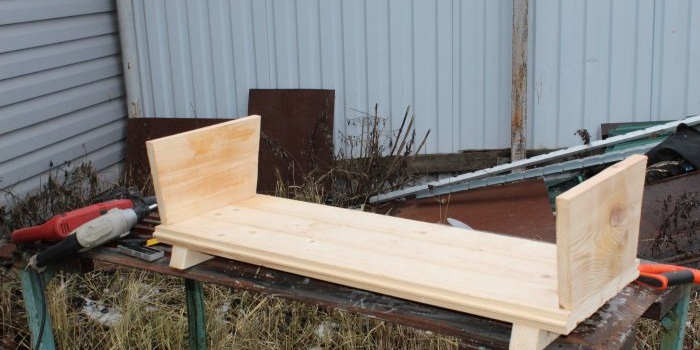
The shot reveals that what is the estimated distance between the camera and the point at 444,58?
17.4ft

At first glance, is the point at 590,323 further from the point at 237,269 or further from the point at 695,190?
the point at 695,190

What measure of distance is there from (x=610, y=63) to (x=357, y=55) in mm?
1638

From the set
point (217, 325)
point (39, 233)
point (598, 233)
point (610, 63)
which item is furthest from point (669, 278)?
point (610, 63)

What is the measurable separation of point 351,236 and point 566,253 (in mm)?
788

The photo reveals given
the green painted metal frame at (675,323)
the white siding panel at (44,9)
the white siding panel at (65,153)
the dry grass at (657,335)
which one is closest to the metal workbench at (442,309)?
the green painted metal frame at (675,323)

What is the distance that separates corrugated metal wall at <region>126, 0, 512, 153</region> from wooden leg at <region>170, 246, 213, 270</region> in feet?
10.1

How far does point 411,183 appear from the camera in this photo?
5430 millimetres

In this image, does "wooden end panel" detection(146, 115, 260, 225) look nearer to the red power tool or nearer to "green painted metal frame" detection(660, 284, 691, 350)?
the red power tool

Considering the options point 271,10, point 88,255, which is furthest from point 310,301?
point 271,10

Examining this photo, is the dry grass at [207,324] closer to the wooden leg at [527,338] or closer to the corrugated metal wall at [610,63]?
the wooden leg at [527,338]

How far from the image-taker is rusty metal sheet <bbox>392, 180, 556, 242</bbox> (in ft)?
14.7

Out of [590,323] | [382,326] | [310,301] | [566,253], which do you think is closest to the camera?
[566,253]

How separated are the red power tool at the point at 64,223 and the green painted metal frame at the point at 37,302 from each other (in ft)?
0.40

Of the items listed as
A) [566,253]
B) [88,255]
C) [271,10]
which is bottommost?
[88,255]
